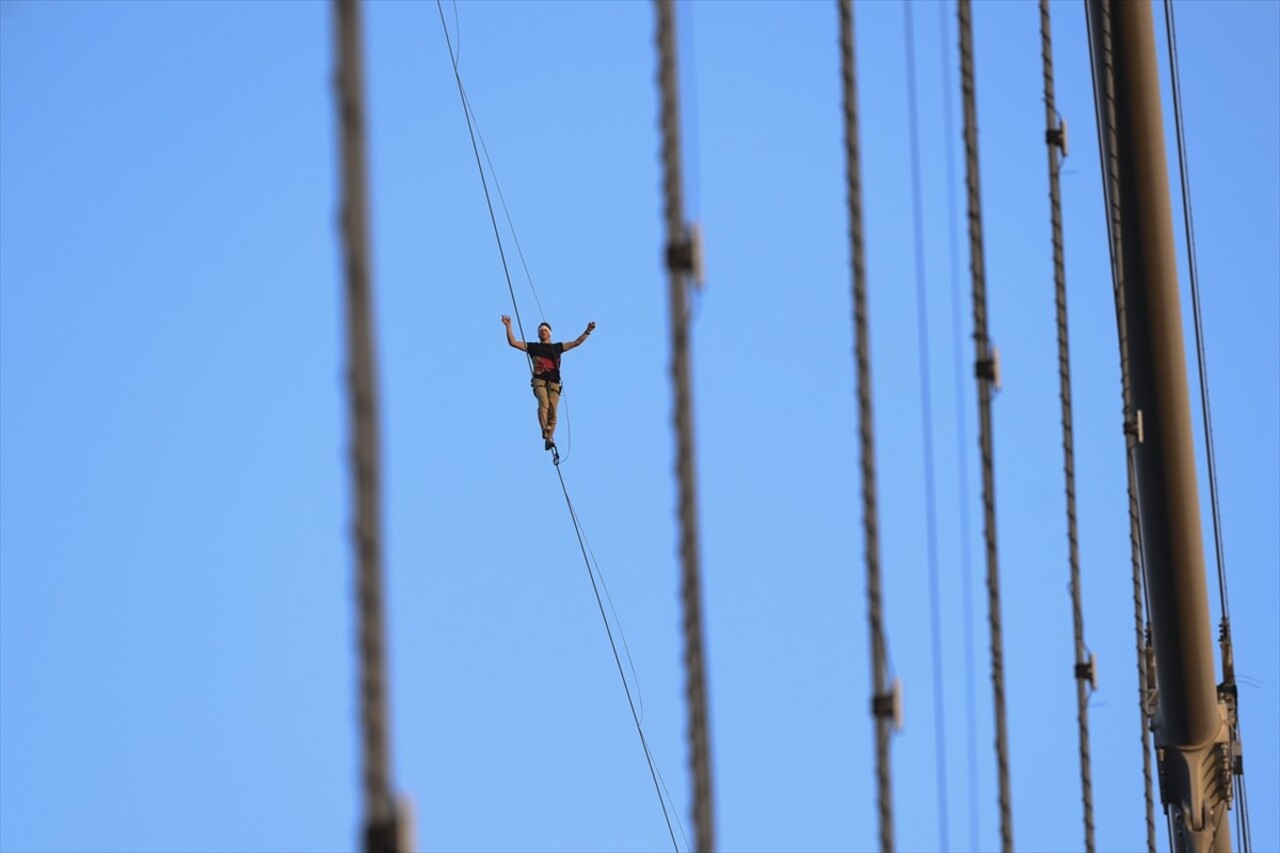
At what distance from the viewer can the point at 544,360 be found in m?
13.7

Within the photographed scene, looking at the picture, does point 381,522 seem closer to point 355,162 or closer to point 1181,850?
point 355,162

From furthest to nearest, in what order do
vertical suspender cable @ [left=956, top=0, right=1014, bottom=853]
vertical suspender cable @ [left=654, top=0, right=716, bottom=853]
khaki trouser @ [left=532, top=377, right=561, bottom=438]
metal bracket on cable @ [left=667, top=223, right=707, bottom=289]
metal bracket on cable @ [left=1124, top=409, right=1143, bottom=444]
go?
1. khaki trouser @ [left=532, top=377, right=561, bottom=438]
2. metal bracket on cable @ [left=1124, top=409, right=1143, bottom=444]
3. vertical suspender cable @ [left=956, top=0, right=1014, bottom=853]
4. metal bracket on cable @ [left=667, top=223, right=707, bottom=289]
5. vertical suspender cable @ [left=654, top=0, right=716, bottom=853]

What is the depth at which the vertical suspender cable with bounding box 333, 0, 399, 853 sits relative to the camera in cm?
305

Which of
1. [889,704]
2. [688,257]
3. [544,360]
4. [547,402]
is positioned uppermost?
[544,360]

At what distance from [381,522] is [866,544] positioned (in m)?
2.89

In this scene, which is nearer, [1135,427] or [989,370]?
[989,370]

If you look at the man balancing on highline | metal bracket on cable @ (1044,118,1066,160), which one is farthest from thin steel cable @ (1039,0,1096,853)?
the man balancing on highline

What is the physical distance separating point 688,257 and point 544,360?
29.3 ft

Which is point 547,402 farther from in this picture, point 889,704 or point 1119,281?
point 889,704

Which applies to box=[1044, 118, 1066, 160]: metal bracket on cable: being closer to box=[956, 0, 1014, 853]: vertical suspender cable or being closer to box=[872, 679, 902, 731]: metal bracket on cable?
box=[956, 0, 1014, 853]: vertical suspender cable

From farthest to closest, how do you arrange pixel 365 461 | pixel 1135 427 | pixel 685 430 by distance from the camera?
pixel 1135 427 → pixel 685 430 → pixel 365 461

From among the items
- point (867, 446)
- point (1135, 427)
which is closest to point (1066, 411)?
point (1135, 427)

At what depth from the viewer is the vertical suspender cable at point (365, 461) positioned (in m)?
3.05

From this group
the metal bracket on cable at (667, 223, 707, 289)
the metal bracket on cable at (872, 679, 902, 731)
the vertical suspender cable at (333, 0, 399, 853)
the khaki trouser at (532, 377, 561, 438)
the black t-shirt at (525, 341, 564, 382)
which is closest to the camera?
the vertical suspender cable at (333, 0, 399, 853)
